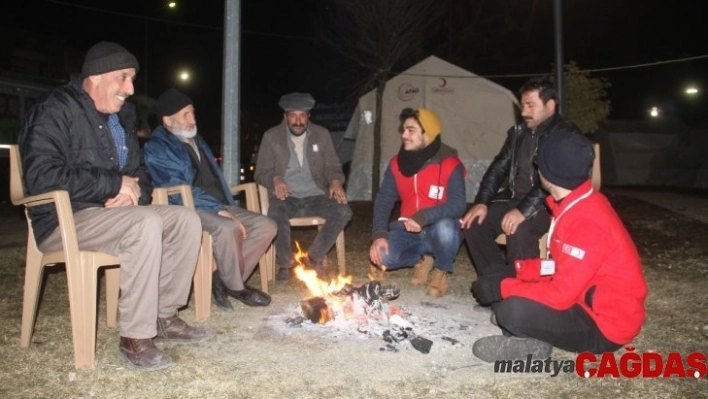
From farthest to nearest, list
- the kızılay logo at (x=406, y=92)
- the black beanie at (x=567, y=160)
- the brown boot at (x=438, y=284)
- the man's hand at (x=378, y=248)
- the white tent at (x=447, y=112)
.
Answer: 1. the kızılay logo at (x=406, y=92)
2. the white tent at (x=447, y=112)
3. the brown boot at (x=438, y=284)
4. the man's hand at (x=378, y=248)
5. the black beanie at (x=567, y=160)

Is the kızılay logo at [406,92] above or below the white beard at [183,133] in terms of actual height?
above

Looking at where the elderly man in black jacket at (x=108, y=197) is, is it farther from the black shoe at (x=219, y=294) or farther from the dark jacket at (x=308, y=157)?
the dark jacket at (x=308, y=157)

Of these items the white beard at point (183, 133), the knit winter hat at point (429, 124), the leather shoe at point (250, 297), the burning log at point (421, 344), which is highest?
the knit winter hat at point (429, 124)

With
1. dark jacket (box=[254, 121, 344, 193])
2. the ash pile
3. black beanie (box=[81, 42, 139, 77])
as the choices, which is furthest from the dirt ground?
black beanie (box=[81, 42, 139, 77])

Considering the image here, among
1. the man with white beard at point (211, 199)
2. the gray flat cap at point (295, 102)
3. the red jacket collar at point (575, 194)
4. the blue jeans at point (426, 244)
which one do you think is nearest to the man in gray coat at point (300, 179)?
the gray flat cap at point (295, 102)

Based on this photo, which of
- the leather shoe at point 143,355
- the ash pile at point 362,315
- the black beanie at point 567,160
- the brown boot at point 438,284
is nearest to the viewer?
the black beanie at point 567,160

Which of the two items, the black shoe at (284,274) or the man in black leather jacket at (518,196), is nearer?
the man in black leather jacket at (518,196)

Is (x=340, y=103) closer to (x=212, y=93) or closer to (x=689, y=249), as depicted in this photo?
(x=689, y=249)

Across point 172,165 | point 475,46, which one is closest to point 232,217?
point 172,165

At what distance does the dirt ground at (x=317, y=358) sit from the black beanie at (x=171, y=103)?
143cm

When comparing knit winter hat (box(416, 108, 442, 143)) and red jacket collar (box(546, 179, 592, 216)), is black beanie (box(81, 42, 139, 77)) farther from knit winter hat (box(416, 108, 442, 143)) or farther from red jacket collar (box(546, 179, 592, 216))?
red jacket collar (box(546, 179, 592, 216))

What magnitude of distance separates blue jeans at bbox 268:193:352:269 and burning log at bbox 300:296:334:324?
1173mm

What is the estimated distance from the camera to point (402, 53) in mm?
12914

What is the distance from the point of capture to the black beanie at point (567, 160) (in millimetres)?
2795
